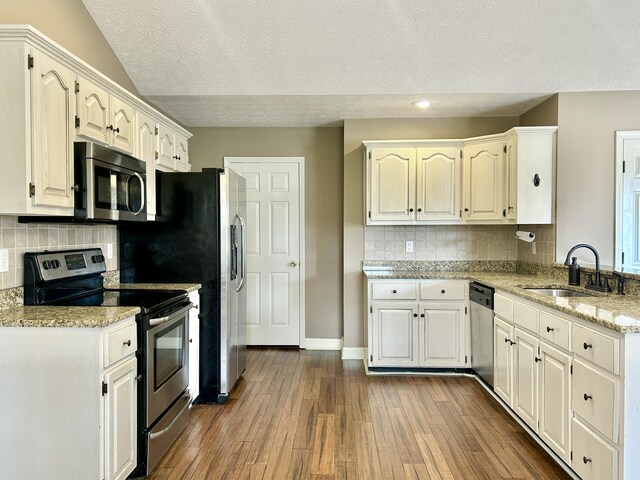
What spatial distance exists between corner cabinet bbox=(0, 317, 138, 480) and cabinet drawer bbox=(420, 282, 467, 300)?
2612 millimetres

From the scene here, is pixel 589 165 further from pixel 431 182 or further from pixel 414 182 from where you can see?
pixel 414 182

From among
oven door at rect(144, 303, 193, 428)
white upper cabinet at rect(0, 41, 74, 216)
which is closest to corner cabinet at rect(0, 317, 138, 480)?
oven door at rect(144, 303, 193, 428)

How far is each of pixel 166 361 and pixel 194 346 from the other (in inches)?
24.2

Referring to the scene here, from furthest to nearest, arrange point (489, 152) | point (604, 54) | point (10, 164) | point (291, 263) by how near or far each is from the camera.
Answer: point (291, 263) < point (489, 152) < point (604, 54) < point (10, 164)

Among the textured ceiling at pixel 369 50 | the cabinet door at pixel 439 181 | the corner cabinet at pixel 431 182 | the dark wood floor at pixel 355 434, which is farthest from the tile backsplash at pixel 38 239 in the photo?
the cabinet door at pixel 439 181

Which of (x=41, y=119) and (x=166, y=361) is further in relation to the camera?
(x=166, y=361)

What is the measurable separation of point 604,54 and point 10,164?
Result: 391 centimetres

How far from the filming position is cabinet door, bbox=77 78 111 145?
2.11 m

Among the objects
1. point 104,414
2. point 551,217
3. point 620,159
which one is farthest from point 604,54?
point 104,414

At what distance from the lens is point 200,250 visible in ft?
10.0

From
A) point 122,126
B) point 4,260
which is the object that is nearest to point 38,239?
point 4,260

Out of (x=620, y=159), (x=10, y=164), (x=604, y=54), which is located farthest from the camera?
(x=620, y=159)

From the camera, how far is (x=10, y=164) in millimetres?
1780

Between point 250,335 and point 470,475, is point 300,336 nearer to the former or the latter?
point 250,335
